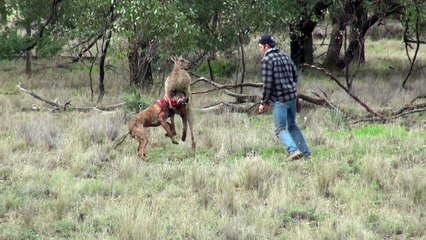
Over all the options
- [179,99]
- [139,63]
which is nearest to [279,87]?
[179,99]

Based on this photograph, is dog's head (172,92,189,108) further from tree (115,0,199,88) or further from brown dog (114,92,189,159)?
tree (115,0,199,88)

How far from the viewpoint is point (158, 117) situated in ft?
31.3

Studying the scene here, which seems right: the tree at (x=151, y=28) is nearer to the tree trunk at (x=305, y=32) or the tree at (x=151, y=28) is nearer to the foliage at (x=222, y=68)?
the tree trunk at (x=305, y=32)

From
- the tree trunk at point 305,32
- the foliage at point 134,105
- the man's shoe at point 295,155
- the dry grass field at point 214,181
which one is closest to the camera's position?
the dry grass field at point 214,181

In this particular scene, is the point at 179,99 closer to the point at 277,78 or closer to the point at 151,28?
the point at 277,78

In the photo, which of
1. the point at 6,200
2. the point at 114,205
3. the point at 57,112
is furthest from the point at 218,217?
the point at 57,112

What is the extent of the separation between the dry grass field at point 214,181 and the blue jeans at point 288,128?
0.30 metres

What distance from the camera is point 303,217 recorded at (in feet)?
21.6

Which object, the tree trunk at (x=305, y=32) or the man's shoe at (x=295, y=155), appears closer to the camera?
the man's shoe at (x=295, y=155)

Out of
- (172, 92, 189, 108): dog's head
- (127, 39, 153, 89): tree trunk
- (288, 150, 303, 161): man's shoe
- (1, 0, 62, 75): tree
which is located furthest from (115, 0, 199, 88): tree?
(288, 150, 303, 161): man's shoe

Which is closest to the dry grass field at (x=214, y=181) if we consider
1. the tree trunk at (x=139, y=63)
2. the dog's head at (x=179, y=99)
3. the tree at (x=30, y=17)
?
the dog's head at (x=179, y=99)

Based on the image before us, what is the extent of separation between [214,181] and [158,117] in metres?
2.09

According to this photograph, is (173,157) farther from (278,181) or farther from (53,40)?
(53,40)

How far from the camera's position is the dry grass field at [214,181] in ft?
20.0
